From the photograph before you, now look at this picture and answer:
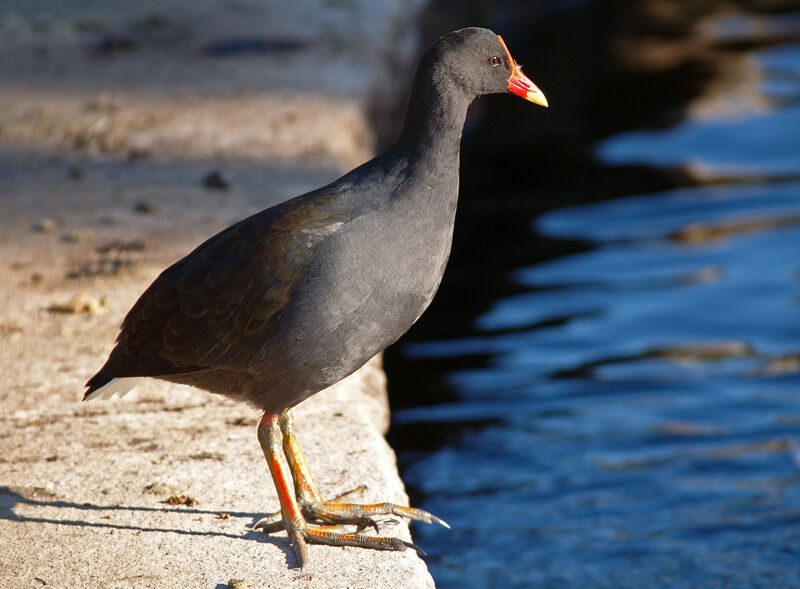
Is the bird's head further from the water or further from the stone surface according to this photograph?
the water

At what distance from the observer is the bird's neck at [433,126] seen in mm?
3256

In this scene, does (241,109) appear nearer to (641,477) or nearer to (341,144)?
(341,144)

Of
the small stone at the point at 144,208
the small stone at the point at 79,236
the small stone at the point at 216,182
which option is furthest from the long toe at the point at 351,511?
the small stone at the point at 216,182

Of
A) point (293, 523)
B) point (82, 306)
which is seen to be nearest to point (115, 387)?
point (293, 523)

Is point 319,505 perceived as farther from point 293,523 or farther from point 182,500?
point 182,500

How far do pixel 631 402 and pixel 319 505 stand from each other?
3191mm

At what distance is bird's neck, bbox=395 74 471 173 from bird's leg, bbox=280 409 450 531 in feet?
2.79

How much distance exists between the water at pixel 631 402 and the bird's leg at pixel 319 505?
1541mm

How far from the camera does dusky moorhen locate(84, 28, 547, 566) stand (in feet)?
10.2

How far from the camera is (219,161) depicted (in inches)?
234

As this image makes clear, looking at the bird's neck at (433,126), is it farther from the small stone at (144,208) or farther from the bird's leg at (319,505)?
the small stone at (144,208)

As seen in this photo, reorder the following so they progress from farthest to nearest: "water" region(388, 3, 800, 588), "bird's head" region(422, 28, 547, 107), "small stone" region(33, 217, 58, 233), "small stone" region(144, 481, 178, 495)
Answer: "small stone" region(33, 217, 58, 233) → "water" region(388, 3, 800, 588) → "small stone" region(144, 481, 178, 495) → "bird's head" region(422, 28, 547, 107)

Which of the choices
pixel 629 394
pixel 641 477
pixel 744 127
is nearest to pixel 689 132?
pixel 744 127

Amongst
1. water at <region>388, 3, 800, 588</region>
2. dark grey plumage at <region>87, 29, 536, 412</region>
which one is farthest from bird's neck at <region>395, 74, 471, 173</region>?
water at <region>388, 3, 800, 588</region>
